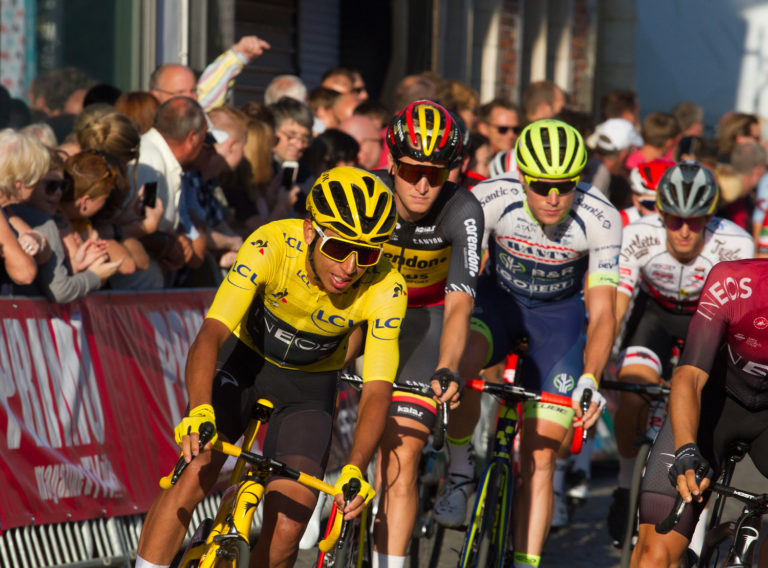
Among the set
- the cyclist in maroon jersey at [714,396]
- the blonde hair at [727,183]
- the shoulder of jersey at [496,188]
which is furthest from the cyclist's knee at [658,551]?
the blonde hair at [727,183]

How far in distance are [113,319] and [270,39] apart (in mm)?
9089

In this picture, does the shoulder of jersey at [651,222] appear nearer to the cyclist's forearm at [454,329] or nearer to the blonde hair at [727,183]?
the cyclist's forearm at [454,329]

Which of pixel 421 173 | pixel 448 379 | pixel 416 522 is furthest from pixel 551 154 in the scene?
pixel 416 522

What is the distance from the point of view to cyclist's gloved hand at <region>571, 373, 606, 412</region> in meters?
5.64

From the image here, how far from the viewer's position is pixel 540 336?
22.3 feet

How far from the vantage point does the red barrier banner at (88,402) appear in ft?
20.2

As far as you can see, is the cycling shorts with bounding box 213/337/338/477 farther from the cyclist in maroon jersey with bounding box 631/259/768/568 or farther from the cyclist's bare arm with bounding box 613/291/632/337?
the cyclist's bare arm with bounding box 613/291/632/337

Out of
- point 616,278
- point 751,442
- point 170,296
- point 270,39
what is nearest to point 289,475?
point 751,442

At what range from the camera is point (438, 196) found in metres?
6.27

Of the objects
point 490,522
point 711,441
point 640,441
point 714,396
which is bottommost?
point 640,441

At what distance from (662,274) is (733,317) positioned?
2.89m

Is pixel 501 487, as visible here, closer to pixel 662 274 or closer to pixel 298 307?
pixel 298 307

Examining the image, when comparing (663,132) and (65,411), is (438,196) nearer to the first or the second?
(65,411)

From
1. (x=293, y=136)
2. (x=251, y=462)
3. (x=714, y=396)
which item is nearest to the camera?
(x=251, y=462)
